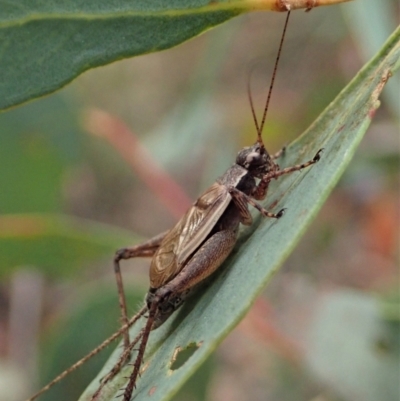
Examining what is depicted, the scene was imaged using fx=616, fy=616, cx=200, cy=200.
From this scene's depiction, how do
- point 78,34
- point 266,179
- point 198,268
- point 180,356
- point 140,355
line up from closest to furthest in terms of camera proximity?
point 180,356 → point 78,34 → point 140,355 → point 198,268 → point 266,179

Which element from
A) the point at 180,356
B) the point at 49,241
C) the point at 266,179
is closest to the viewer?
the point at 180,356

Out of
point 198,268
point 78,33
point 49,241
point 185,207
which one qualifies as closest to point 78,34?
point 78,33

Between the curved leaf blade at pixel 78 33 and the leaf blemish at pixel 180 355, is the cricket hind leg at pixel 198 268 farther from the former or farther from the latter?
the curved leaf blade at pixel 78 33

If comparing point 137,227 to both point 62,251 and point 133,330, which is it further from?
point 133,330

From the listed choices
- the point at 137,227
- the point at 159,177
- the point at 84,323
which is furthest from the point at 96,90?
the point at 84,323

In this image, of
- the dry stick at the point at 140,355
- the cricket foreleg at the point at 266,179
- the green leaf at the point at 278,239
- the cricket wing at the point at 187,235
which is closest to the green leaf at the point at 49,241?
the cricket wing at the point at 187,235

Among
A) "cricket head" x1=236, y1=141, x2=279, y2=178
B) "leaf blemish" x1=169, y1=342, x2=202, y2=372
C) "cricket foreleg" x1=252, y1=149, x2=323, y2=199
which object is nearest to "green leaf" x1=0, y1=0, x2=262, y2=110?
"cricket foreleg" x1=252, y1=149, x2=323, y2=199

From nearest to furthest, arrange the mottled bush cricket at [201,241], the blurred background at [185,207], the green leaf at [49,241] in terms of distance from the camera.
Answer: the mottled bush cricket at [201,241]
the blurred background at [185,207]
the green leaf at [49,241]

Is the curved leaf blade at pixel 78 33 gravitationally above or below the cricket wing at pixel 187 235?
above

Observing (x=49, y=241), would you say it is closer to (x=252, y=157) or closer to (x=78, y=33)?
(x=252, y=157)
